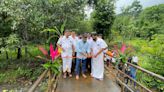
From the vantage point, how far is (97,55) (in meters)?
6.52

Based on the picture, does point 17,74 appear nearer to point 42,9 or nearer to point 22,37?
point 22,37

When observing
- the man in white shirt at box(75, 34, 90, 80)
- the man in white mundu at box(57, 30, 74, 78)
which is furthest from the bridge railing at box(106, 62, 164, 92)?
the man in white mundu at box(57, 30, 74, 78)

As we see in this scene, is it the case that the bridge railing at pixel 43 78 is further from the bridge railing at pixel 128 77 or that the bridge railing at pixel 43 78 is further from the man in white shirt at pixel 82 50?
the man in white shirt at pixel 82 50

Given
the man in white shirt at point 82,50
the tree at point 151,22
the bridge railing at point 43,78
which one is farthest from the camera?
the tree at point 151,22

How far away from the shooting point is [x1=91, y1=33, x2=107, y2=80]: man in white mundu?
20.9 feet

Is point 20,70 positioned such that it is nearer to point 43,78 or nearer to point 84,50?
point 84,50

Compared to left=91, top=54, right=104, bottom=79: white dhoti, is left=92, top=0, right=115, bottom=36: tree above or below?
above

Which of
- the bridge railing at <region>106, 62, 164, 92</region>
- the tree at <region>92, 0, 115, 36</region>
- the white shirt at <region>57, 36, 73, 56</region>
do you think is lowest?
the bridge railing at <region>106, 62, 164, 92</region>

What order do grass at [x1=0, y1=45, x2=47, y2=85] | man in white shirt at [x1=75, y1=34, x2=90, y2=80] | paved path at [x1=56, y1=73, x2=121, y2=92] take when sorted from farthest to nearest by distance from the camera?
grass at [x1=0, y1=45, x2=47, y2=85], man in white shirt at [x1=75, y1=34, x2=90, y2=80], paved path at [x1=56, y1=73, x2=121, y2=92]

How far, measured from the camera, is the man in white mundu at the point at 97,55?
6.38 m

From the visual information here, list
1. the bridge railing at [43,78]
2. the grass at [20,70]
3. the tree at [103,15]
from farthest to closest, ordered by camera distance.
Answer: the tree at [103,15] < the grass at [20,70] < the bridge railing at [43,78]

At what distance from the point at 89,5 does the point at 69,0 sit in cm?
492

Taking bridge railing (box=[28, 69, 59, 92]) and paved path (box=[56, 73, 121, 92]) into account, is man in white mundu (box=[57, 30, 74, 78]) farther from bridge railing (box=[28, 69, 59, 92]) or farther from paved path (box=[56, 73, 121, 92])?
bridge railing (box=[28, 69, 59, 92])

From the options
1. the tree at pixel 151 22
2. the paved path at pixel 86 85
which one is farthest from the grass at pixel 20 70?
the tree at pixel 151 22
